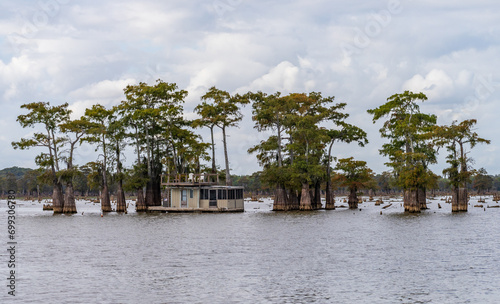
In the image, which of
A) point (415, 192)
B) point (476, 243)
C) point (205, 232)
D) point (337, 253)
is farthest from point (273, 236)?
point (415, 192)

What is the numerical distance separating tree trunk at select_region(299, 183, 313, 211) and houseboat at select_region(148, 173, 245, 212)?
983 cm

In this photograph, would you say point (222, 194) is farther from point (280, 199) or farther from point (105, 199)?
point (105, 199)

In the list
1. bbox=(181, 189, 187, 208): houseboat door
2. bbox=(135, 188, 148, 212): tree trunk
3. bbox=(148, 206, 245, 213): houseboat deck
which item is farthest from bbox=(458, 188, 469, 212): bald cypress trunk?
bbox=(135, 188, 148, 212): tree trunk

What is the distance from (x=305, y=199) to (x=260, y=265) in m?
57.8

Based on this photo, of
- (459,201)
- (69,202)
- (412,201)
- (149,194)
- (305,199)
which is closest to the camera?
(412,201)

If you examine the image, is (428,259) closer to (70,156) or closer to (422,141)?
(422,141)

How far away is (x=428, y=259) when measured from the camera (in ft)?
126

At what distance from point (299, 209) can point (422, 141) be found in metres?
23.1

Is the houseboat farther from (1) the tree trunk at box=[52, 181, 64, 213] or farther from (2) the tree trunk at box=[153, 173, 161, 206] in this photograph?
(1) the tree trunk at box=[52, 181, 64, 213]

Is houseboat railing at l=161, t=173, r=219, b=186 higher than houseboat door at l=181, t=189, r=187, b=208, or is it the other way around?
houseboat railing at l=161, t=173, r=219, b=186

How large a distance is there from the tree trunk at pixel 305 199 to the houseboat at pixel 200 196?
983 centimetres

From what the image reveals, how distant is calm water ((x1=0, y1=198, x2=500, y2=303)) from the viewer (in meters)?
28.1

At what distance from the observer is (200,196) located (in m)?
92.4

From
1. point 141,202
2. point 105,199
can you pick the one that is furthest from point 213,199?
point 105,199
